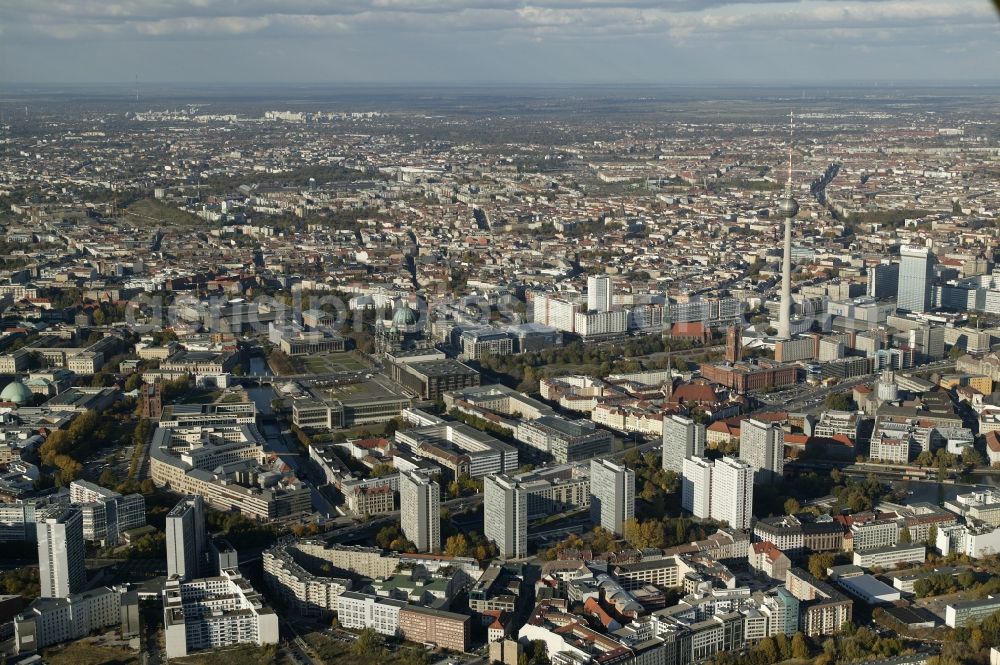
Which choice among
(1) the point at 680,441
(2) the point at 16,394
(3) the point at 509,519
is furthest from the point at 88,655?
(2) the point at 16,394

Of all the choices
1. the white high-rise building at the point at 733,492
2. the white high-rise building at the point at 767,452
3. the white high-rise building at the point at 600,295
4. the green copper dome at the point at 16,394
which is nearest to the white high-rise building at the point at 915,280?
the white high-rise building at the point at 600,295

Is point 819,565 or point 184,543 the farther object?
point 819,565

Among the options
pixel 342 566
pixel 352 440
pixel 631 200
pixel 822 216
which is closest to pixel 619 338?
pixel 352 440

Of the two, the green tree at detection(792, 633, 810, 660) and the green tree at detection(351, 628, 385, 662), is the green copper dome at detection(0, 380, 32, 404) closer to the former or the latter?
the green tree at detection(351, 628, 385, 662)

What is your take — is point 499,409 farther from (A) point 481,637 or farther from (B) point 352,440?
(A) point 481,637

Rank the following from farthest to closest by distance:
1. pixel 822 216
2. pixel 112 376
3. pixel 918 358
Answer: pixel 822 216 → pixel 918 358 → pixel 112 376

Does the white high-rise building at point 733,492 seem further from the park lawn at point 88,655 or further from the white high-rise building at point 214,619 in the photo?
the park lawn at point 88,655

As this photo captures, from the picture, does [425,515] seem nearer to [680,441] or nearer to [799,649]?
[680,441]
